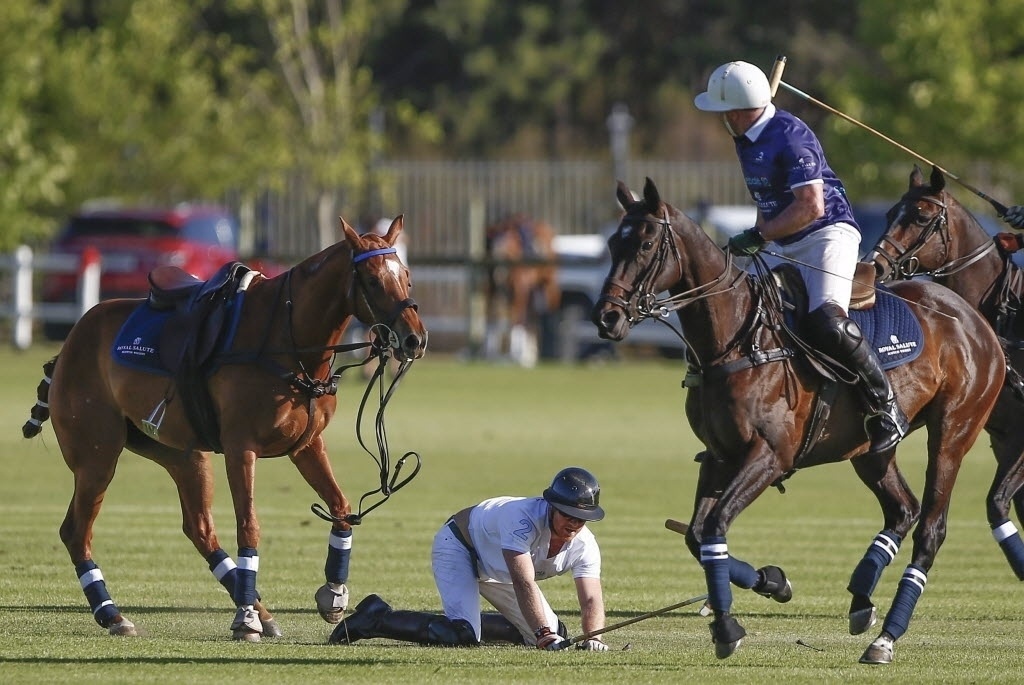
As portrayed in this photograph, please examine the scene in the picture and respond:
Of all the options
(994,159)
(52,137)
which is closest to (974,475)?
(994,159)

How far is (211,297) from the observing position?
1053cm

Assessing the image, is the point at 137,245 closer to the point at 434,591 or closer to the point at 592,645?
the point at 434,591

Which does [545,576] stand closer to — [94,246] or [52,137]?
[94,246]

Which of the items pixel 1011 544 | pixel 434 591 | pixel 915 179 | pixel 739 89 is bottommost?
pixel 434 591

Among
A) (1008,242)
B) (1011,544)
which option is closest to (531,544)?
(1011,544)

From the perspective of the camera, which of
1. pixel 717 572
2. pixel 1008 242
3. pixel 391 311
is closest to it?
pixel 717 572

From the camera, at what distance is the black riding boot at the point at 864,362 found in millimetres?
9789

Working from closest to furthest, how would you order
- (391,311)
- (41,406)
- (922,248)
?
(391,311) < (41,406) < (922,248)

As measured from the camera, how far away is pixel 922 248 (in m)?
11.8

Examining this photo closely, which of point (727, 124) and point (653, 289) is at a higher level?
point (727, 124)

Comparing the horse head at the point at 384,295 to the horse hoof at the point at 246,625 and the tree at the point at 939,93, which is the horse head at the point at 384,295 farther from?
the tree at the point at 939,93

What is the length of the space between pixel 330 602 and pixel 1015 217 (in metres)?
4.70

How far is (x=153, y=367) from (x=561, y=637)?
8.68 ft

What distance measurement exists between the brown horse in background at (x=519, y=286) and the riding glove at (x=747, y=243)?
21.0 m
